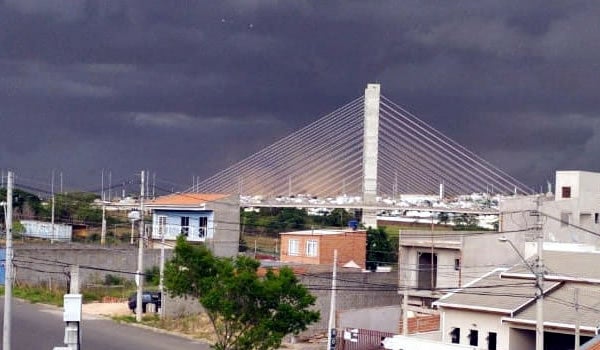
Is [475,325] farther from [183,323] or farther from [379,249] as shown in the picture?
[379,249]

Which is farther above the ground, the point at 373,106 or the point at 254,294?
the point at 373,106

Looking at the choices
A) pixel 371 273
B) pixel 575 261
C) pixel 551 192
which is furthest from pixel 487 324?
pixel 551 192

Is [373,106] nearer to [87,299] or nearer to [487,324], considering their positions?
[87,299]

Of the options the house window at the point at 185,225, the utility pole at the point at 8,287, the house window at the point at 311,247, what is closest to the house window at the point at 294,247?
the house window at the point at 311,247

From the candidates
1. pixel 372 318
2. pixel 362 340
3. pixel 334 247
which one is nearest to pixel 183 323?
pixel 372 318

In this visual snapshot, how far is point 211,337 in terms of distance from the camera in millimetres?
26375

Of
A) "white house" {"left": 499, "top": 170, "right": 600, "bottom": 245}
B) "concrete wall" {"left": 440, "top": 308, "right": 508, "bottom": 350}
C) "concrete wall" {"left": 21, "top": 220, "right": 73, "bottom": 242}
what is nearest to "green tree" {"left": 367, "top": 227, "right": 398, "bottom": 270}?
"white house" {"left": 499, "top": 170, "right": 600, "bottom": 245}

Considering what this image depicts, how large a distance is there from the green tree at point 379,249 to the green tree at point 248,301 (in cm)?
2800

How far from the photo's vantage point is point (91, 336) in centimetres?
2575

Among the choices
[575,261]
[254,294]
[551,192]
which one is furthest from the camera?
[551,192]

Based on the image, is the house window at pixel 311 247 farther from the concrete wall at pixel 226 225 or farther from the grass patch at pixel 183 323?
the grass patch at pixel 183 323

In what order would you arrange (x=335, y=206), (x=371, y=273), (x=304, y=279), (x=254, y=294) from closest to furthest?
1. (x=254, y=294)
2. (x=304, y=279)
3. (x=371, y=273)
4. (x=335, y=206)

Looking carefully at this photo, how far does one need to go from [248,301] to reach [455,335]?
25.2 ft

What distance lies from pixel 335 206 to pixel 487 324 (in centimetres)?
3311
